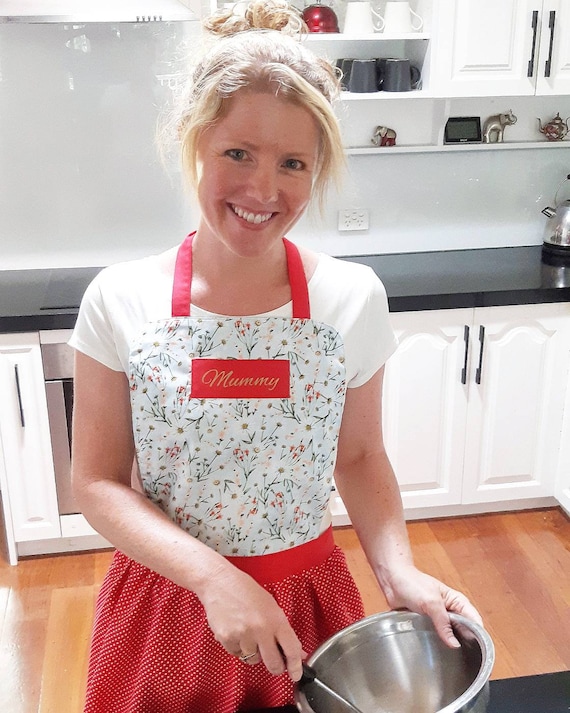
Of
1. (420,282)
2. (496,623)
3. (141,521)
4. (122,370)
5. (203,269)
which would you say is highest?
(203,269)

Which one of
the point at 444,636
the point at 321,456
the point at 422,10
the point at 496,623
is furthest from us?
the point at 422,10

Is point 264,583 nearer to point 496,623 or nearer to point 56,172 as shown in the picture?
point 496,623

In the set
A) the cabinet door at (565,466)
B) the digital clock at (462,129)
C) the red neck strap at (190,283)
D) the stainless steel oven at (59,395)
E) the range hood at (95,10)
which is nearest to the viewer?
the red neck strap at (190,283)

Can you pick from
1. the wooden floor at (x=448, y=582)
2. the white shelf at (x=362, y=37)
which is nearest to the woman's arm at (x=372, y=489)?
the wooden floor at (x=448, y=582)

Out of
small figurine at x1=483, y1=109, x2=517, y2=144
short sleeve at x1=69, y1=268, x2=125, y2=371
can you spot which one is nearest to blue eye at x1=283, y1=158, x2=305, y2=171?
short sleeve at x1=69, y1=268, x2=125, y2=371

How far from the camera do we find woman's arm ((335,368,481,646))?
3.36ft

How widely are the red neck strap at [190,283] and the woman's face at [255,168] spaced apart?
10cm

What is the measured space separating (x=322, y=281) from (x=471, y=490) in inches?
76.5

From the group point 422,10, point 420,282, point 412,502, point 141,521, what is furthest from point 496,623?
point 422,10

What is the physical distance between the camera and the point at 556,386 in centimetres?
271

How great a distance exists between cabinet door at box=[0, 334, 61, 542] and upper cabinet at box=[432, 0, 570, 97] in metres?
1.57

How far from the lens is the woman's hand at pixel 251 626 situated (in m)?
0.80

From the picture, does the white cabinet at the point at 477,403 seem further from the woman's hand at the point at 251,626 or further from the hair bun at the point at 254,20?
the woman's hand at the point at 251,626

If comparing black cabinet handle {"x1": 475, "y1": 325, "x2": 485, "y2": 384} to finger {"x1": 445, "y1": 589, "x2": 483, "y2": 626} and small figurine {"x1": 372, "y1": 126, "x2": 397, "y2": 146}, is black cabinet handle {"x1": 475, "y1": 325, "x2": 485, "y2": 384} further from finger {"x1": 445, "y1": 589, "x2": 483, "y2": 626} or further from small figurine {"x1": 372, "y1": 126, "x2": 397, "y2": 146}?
finger {"x1": 445, "y1": 589, "x2": 483, "y2": 626}
